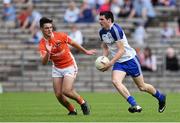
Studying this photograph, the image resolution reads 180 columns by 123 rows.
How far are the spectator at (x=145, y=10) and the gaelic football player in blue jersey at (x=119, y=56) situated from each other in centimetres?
1774

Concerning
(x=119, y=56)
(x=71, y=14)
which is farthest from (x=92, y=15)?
(x=119, y=56)

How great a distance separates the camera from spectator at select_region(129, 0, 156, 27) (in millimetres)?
38469

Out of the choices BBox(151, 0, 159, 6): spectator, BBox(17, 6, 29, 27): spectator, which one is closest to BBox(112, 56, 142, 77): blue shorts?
BBox(17, 6, 29, 27): spectator

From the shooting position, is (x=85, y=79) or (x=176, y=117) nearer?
(x=176, y=117)

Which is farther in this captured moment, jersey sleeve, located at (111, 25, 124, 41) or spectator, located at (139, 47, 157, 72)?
spectator, located at (139, 47, 157, 72)

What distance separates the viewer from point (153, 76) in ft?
116

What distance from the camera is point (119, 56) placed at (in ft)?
66.2

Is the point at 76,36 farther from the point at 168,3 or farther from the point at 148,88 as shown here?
the point at 148,88

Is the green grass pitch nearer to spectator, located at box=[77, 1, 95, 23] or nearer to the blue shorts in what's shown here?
the blue shorts

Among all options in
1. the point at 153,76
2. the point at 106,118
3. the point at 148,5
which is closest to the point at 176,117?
the point at 106,118

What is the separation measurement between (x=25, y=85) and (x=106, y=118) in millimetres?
16589

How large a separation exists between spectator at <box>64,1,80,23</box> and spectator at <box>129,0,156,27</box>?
2.30m

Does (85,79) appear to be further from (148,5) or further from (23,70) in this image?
(148,5)

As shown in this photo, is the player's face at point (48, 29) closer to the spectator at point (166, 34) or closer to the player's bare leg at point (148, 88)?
the player's bare leg at point (148, 88)
